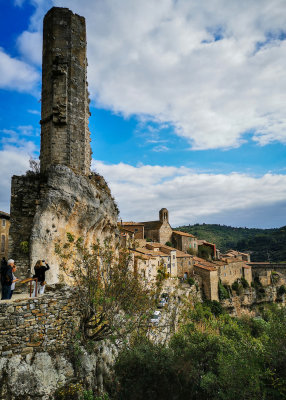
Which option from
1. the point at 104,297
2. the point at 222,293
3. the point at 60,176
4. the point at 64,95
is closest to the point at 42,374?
the point at 104,297

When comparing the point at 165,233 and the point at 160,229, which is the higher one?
the point at 160,229

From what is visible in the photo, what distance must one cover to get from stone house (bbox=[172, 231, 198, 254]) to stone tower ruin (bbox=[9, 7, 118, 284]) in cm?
4777

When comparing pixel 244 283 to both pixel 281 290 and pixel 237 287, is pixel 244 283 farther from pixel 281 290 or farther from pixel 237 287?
pixel 281 290

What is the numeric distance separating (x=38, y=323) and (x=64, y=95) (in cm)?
1522

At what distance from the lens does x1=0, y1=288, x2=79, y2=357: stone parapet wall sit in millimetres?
8367

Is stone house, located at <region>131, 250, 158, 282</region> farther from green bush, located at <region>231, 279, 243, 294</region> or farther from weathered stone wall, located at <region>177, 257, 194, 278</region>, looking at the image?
green bush, located at <region>231, 279, 243, 294</region>

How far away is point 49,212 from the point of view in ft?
50.5

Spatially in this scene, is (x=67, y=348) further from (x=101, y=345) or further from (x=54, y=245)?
(x=54, y=245)

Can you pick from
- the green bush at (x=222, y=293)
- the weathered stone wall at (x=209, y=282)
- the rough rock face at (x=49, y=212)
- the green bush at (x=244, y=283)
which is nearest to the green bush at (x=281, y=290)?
the green bush at (x=244, y=283)

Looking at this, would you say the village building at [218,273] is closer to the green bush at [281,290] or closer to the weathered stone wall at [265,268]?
the weathered stone wall at [265,268]

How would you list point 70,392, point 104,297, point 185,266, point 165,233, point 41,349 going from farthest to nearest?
point 165,233, point 185,266, point 104,297, point 41,349, point 70,392

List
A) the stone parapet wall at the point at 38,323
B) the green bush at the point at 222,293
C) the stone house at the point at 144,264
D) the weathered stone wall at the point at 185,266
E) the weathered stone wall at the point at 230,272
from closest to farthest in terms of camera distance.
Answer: the stone parapet wall at the point at 38,323, the stone house at the point at 144,264, the green bush at the point at 222,293, the weathered stone wall at the point at 185,266, the weathered stone wall at the point at 230,272

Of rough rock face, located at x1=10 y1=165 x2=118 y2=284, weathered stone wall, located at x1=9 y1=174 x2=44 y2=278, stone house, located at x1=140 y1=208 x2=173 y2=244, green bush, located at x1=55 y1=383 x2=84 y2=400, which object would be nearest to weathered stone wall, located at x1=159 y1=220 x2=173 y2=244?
stone house, located at x1=140 y1=208 x2=173 y2=244

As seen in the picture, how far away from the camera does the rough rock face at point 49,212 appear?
14.3 m
